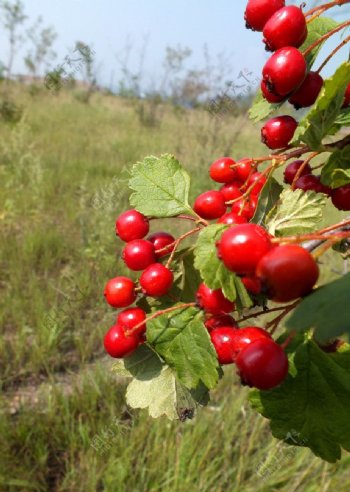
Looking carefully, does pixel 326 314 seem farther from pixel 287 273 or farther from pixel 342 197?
pixel 342 197

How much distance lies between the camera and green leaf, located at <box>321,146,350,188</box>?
631 mm

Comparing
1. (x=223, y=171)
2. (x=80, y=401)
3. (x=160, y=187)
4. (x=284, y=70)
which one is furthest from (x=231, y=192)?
(x=80, y=401)

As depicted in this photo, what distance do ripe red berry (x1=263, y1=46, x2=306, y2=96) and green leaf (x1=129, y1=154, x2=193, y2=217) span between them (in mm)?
268

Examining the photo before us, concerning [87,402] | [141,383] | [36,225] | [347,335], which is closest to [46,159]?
[36,225]

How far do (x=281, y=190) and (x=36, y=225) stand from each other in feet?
12.4

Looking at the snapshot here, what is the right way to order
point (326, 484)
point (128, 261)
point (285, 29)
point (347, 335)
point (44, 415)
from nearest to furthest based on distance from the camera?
1. point (347, 335)
2. point (285, 29)
3. point (128, 261)
4. point (326, 484)
5. point (44, 415)

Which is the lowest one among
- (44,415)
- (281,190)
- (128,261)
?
(44,415)

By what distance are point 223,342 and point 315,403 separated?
177 millimetres

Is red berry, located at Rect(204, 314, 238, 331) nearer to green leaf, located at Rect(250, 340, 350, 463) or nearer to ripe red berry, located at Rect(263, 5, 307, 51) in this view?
green leaf, located at Rect(250, 340, 350, 463)

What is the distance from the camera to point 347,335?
0.38m

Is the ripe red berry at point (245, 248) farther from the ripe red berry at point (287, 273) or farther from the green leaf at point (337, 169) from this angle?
the green leaf at point (337, 169)

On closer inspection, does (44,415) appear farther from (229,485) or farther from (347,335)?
(347,335)

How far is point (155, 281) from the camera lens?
718 millimetres

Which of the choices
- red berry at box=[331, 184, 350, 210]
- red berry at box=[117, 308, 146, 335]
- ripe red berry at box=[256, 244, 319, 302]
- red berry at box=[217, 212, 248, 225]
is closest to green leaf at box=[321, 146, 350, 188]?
red berry at box=[331, 184, 350, 210]
